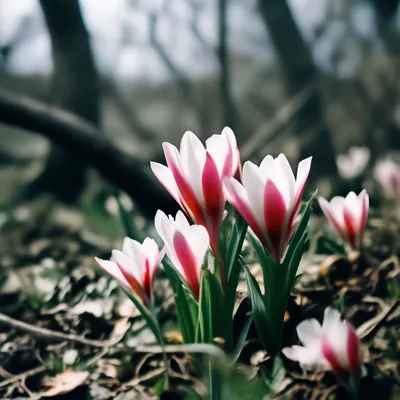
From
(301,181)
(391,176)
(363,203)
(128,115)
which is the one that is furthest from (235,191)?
(128,115)

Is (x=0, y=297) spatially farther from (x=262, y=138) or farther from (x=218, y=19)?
(x=218, y=19)

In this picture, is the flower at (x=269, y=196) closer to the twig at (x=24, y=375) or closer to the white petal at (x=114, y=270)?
the white petal at (x=114, y=270)

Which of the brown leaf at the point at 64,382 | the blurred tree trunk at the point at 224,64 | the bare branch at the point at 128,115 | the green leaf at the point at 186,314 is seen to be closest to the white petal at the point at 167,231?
the green leaf at the point at 186,314

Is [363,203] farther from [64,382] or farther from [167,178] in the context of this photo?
[64,382]

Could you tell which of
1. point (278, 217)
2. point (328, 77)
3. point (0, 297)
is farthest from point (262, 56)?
point (278, 217)

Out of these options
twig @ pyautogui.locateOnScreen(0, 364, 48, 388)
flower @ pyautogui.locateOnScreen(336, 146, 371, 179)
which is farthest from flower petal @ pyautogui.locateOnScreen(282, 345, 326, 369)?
flower @ pyautogui.locateOnScreen(336, 146, 371, 179)

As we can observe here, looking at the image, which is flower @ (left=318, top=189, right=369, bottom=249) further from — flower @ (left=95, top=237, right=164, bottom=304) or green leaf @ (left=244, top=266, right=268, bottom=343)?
flower @ (left=95, top=237, right=164, bottom=304)
